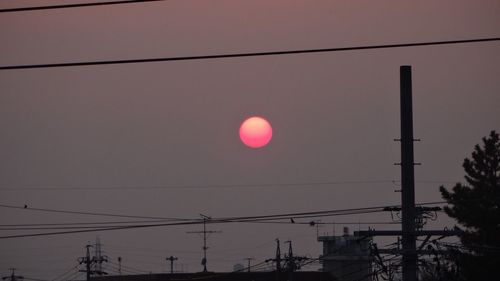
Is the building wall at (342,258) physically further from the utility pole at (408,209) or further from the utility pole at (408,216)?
the utility pole at (408,209)

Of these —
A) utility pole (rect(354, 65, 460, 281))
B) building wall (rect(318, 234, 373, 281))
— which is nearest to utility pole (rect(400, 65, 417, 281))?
utility pole (rect(354, 65, 460, 281))

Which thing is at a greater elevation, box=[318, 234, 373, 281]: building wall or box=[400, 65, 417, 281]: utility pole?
box=[318, 234, 373, 281]: building wall

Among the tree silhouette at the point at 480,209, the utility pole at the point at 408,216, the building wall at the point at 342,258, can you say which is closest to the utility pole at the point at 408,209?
the utility pole at the point at 408,216

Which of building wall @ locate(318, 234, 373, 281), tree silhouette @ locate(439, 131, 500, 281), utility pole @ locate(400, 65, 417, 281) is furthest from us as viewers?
building wall @ locate(318, 234, 373, 281)

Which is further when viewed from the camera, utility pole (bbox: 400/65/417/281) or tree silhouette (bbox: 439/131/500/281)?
tree silhouette (bbox: 439/131/500/281)

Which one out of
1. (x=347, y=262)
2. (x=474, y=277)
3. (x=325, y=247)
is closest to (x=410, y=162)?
(x=474, y=277)

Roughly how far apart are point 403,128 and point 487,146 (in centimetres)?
3219

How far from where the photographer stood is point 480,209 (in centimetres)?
6575

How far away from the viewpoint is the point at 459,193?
6769 cm

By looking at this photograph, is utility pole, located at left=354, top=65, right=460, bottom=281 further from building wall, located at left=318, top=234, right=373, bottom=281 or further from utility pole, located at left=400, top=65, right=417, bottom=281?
building wall, located at left=318, top=234, right=373, bottom=281

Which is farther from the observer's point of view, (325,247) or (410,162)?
(325,247)

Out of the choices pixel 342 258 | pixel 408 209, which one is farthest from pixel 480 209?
pixel 342 258

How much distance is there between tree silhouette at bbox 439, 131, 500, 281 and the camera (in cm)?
6212

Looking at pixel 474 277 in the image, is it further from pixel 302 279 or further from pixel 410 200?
pixel 302 279
